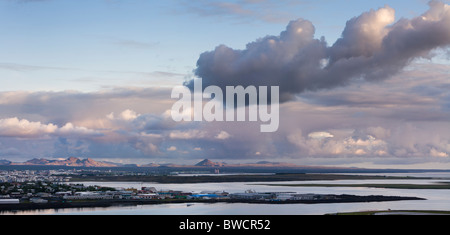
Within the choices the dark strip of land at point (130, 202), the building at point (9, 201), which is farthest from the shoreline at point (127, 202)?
the building at point (9, 201)

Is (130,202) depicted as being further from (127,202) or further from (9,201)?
(9,201)

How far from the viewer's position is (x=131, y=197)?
108875mm

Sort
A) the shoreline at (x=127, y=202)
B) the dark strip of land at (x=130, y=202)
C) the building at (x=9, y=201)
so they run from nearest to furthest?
the shoreline at (x=127, y=202)
the dark strip of land at (x=130, y=202)
the building at (x=9, y=201)

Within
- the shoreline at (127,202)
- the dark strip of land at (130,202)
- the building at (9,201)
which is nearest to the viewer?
the shoreline at (127,202)

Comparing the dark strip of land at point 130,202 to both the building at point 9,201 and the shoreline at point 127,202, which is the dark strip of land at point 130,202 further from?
the building at point 9,201

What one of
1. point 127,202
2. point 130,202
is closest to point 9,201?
point 127,202

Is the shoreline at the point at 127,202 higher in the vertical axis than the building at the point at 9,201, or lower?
lower

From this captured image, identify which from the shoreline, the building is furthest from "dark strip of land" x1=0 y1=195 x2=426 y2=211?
the building

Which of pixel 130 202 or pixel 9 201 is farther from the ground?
pixel 9 201

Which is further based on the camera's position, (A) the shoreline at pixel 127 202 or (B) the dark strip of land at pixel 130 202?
(B) the dark strip of land at pixel 130 202
